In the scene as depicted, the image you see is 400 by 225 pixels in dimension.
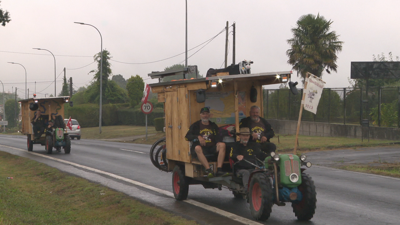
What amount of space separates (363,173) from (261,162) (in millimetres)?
7399

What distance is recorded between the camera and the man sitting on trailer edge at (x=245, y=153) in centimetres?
841

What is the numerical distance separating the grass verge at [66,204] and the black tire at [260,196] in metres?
1.00

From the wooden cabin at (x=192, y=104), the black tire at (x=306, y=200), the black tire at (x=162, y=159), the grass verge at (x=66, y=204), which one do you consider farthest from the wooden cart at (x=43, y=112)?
the black tire at (x=306, y=200)

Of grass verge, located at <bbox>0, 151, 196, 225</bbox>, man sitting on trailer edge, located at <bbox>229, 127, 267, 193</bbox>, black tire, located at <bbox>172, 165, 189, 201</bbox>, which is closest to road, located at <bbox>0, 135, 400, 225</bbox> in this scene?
black tire, located at <bbox>172, 165, 189, 201</bbox>

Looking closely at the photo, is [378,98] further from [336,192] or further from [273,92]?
[336,192]

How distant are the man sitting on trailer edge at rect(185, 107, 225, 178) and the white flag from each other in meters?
2.39

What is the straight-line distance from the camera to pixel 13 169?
652 inches

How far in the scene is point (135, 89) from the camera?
227 ft

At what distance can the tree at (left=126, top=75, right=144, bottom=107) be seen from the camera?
69.0 metres

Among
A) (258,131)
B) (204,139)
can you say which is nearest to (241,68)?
(258,131)

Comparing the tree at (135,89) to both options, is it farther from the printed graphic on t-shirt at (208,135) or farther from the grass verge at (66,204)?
the printed graphic on t-shirt at (208,135)

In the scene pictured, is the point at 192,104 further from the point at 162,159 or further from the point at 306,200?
the point at 306,200

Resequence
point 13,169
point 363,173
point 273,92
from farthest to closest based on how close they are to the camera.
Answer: point 273,92
point 13,169
point 363,173

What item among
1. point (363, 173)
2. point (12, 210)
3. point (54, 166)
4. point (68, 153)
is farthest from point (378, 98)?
point (12, 210)
